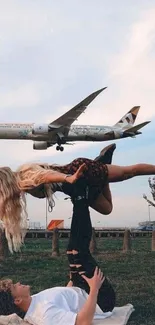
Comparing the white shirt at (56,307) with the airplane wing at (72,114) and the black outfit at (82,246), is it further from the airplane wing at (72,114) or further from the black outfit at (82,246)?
the airplane wing at (72,114)

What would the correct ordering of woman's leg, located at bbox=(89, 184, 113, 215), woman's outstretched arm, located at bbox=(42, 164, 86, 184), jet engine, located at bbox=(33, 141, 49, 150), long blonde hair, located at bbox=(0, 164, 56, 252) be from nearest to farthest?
woman's outstretched arm, located at bbox=(42, 164, 86, 184) → long blonde hair, located at bbox=(0, 164, 56, 252) → woman's leg, located at bbox=(89, 184, 113, 215) → jet engine, located at bbox=(33, 141, 49, 150)

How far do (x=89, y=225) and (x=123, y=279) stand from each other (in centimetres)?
466

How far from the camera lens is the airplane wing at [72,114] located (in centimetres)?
3144

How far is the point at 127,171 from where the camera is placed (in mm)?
3406

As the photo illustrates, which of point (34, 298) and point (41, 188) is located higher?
point (41, 188)

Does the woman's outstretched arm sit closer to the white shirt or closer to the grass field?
the white shirt

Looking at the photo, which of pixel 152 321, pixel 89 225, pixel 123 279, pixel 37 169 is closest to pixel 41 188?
pixel 37 169

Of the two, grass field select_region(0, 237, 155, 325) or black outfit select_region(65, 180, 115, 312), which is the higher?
black outfit select_region(65, 180, 115, 312)

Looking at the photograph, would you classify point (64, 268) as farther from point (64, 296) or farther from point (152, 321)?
point (64, 296)

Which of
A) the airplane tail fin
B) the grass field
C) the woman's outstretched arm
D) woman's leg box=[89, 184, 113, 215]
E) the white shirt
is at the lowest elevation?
the grass field

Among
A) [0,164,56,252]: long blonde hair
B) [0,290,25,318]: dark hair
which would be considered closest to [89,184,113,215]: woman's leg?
[0,164,56,252]: long blonde hair

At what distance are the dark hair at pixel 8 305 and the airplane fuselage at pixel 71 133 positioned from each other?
2948cm

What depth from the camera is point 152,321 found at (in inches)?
198

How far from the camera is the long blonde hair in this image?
3.31m
